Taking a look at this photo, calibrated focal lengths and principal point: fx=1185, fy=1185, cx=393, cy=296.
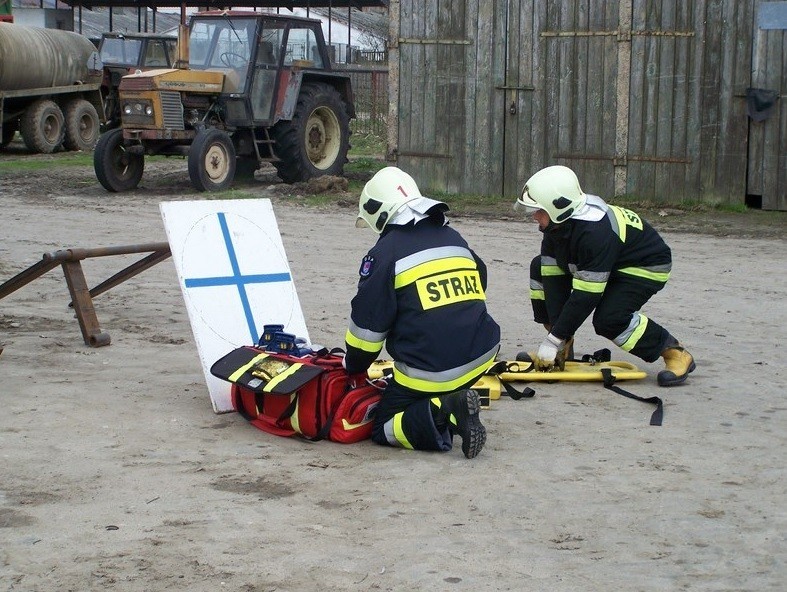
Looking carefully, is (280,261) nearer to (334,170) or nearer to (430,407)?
(430,407)

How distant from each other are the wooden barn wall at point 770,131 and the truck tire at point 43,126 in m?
14.0

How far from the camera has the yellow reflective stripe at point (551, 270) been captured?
718cm

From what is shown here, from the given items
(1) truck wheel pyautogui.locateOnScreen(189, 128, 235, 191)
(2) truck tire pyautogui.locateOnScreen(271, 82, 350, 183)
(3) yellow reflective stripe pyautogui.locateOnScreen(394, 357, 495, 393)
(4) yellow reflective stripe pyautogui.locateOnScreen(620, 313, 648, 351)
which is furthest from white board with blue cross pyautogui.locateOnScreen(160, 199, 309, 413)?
(2) truck tire pyautogui.locateOnScreen(271, 82, 350, 183)

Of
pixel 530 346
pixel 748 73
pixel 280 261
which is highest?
pixel 748 73

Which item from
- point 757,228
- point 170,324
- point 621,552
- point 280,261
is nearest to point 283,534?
point 621,552

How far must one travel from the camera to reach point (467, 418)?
5395mm

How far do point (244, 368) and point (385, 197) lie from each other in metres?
1.14

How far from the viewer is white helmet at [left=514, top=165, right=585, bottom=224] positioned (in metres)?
6.71

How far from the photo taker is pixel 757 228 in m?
13.4

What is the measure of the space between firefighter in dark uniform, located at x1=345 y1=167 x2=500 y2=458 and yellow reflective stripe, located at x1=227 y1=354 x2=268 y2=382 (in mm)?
550

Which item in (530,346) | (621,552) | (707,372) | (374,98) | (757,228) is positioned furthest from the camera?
(374,98)

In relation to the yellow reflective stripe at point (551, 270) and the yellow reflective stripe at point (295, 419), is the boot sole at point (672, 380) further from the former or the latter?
the yellow reflective stripe at point (295, 419)

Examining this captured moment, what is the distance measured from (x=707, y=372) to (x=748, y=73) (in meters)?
8.01

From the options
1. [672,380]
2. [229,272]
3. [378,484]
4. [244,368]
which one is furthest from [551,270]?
[378,484]
